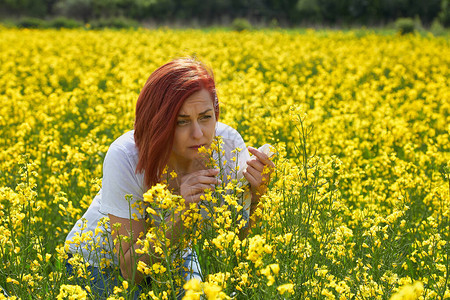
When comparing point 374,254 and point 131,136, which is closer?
point 374,254

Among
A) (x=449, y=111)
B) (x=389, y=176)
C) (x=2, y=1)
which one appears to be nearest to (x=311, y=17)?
(x=2, y=1)

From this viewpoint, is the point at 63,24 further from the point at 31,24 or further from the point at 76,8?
the point at 76,8

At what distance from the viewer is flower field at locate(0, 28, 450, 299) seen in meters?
2.37

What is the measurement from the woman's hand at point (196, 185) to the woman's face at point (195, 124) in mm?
246

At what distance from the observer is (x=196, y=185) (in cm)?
254

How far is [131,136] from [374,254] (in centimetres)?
153

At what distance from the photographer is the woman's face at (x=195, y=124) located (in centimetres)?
275

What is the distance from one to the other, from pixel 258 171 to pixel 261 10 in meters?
42.4

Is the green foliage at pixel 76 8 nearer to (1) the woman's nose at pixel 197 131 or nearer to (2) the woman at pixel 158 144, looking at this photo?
(2) the woman at pixel 158 144

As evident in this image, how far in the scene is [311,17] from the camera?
131 ft

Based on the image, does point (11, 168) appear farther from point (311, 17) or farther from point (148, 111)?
point (311, 17)

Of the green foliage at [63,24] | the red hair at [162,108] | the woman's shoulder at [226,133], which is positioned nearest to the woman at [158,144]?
the red hair at [162,108]

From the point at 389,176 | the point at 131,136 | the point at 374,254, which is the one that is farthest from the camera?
the point at 389,176

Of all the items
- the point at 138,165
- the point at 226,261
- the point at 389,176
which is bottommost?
the point at 389,176
